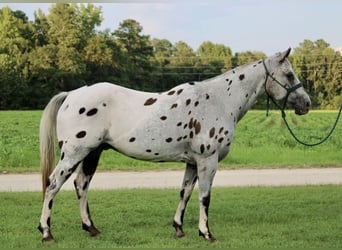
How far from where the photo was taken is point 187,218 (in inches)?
252

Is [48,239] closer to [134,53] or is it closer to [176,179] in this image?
[176,179]

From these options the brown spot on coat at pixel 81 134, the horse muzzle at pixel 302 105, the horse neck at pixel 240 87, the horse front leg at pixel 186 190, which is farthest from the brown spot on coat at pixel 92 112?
the horse muzzle at pixel 302 105

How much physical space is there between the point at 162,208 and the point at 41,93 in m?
35.8

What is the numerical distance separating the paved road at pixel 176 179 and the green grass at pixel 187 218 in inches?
39.0

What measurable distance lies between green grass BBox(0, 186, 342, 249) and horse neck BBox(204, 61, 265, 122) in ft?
4.89

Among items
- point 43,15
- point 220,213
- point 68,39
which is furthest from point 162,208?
point 43,15

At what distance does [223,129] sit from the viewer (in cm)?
531

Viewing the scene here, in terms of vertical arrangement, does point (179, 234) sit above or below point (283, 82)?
below

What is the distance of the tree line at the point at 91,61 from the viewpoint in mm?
40125

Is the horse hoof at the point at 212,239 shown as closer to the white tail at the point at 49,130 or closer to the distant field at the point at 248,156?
the white tail at the point at 49,130

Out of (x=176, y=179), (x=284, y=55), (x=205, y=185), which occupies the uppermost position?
(x=284, y=55)

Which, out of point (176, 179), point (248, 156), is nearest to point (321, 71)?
→ point (248, 156)

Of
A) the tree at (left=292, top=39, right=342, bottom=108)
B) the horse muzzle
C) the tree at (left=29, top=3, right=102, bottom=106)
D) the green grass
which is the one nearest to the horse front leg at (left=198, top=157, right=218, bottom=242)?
the green grass

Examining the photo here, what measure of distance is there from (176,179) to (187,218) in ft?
14.2
